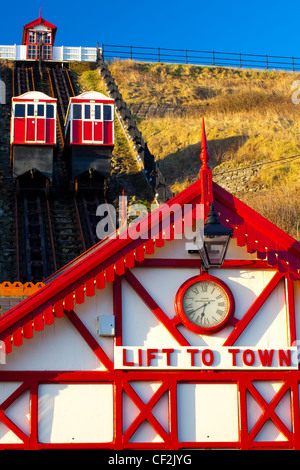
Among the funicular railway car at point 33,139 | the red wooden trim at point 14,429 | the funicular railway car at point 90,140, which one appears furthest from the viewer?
the funicular railway car at point 90,140

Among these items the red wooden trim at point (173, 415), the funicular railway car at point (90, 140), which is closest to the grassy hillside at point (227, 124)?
the funicular railway car at point (90, 140)

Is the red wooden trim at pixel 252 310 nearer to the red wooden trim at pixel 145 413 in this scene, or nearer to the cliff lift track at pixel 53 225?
the red wooden trim at pixel 145 413

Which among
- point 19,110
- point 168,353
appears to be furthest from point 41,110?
point 168,353

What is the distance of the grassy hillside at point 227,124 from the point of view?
42812mm

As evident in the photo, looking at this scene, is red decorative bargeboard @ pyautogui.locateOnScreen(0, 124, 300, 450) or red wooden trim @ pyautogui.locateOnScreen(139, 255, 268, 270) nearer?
red decorative bargeboard @ pyautogui.locateOnScreen(0, 124, 300, 450)

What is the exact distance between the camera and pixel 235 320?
13.0 m

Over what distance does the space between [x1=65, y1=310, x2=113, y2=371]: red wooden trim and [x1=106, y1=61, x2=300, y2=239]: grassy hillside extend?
21.9 metres

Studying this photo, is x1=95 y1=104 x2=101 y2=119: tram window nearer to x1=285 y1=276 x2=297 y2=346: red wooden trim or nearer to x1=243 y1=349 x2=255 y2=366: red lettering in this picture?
x1=285 y1=276 x2=297 y2=346: red wooden trim

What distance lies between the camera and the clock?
42.2 ft

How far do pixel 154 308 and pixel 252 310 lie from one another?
1440 millimetres

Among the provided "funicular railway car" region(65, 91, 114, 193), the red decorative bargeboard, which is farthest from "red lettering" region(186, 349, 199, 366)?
"funicular railway car" region(65, 91, 114, 193)

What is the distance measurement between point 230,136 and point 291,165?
25.2 feet

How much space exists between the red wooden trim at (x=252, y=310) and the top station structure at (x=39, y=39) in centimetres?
5222

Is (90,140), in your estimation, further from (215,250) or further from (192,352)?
(192,352)
